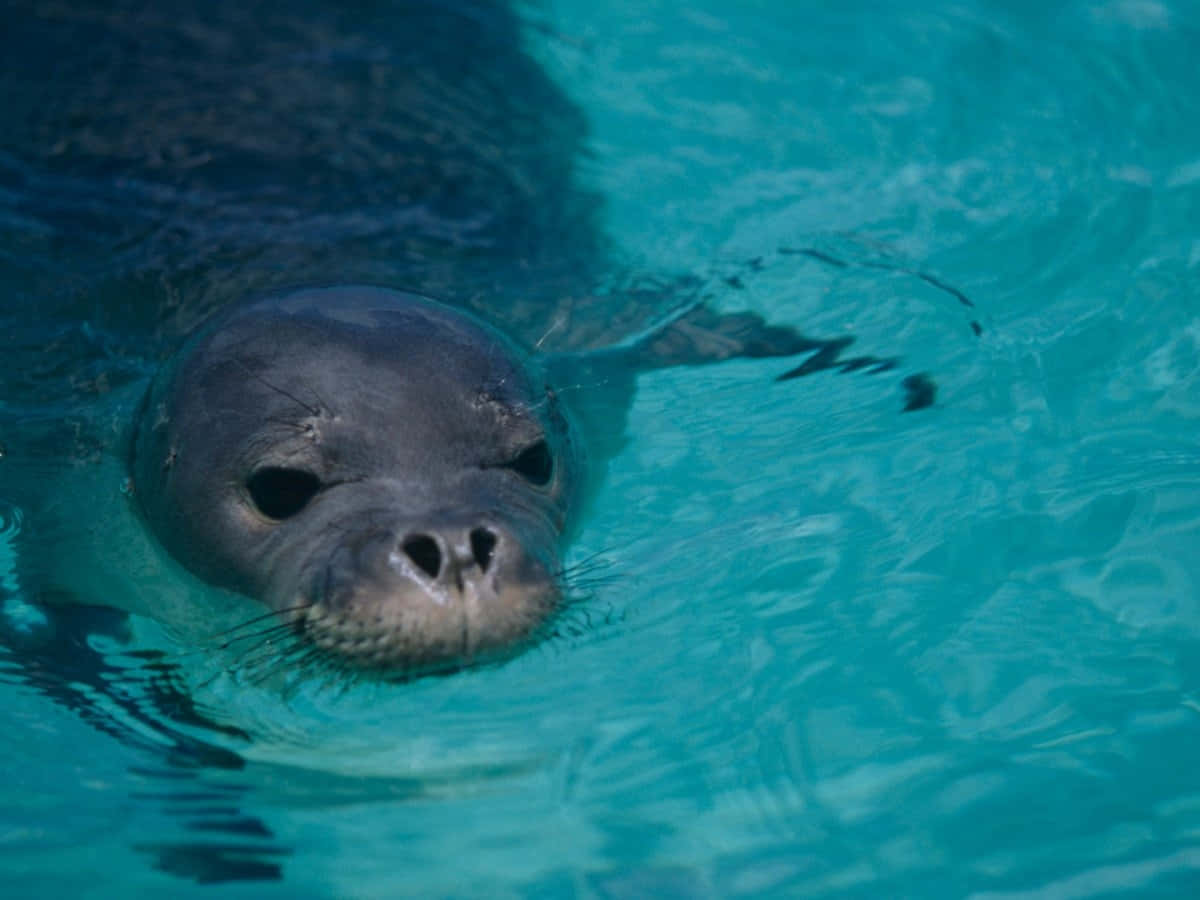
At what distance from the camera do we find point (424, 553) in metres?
2.91

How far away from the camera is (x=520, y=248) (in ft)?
17.6

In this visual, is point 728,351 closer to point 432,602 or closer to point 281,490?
point 281,490

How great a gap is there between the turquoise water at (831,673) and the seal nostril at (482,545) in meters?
0.49

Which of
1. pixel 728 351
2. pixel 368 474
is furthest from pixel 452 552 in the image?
pixel 728 351

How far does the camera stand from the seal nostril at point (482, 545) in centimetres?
288

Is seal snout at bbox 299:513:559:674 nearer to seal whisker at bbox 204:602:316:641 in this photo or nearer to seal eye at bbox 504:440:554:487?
seal whisker at bbox 204:602:316:641

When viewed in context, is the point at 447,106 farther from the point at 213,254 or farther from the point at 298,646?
the point at 298,646

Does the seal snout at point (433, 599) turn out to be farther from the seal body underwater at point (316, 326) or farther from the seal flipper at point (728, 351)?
the seal flipper at point (728, 351)

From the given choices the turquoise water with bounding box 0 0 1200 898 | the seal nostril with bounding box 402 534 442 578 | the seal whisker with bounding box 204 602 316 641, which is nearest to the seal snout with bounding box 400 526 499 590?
the seal nostril with bounding box 402 534 442 578

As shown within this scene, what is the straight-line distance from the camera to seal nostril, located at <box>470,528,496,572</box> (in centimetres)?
288

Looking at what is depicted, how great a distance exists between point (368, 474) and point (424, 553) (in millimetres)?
463

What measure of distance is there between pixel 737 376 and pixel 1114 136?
263 centimetres

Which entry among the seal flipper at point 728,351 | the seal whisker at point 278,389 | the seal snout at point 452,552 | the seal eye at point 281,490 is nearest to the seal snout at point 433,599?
the seal snout at point 452,552

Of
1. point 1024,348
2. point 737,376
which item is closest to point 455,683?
point 737,376
